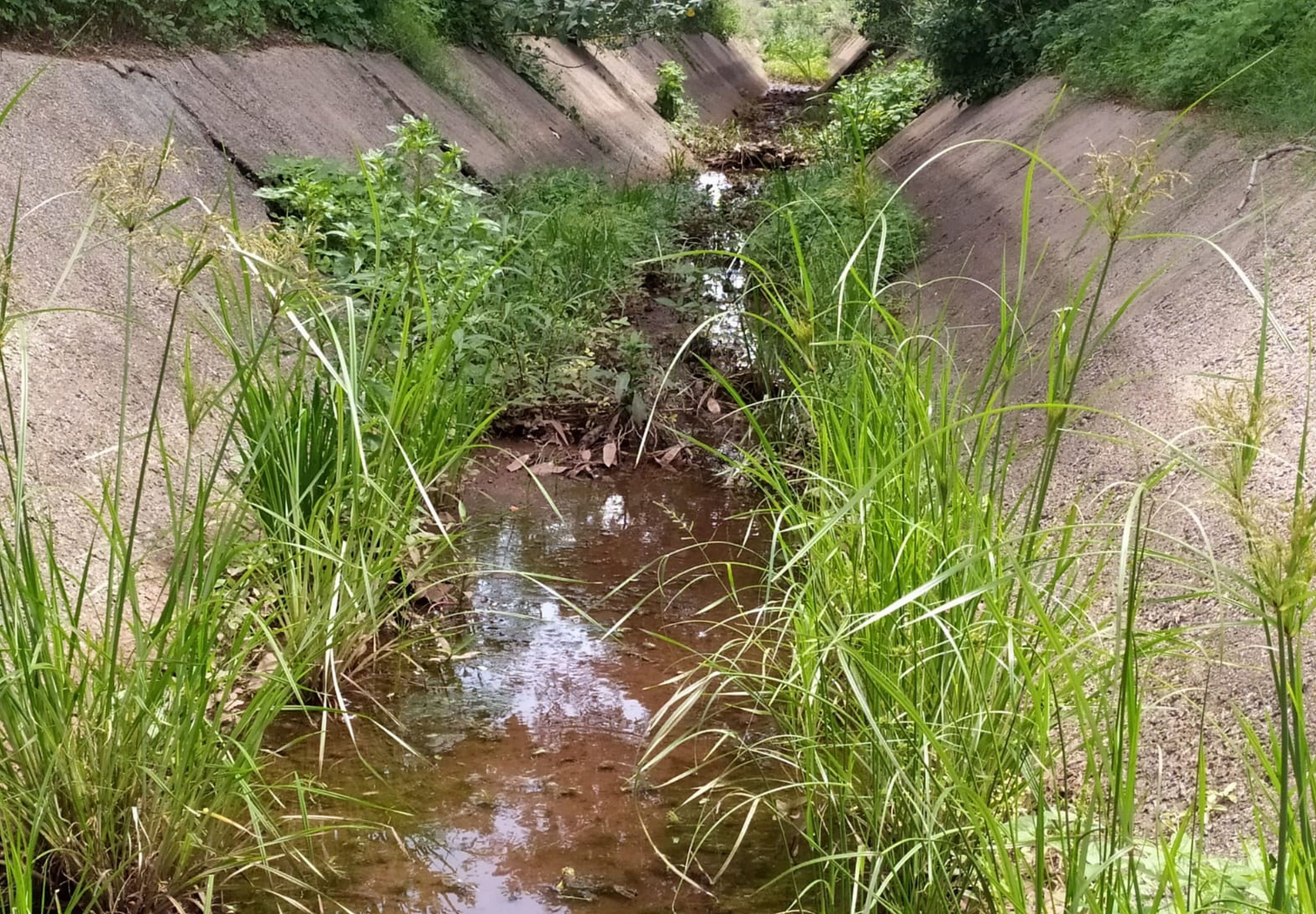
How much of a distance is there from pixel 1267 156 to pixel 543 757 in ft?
10.0

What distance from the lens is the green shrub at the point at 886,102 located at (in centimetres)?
845

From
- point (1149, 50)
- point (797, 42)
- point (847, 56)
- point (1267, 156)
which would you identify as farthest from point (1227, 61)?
point (797, 42)

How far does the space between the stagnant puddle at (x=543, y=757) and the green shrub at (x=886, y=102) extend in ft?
18.1

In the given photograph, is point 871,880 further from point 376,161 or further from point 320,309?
point 376,161

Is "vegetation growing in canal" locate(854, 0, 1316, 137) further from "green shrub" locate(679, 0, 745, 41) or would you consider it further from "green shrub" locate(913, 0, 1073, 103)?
"green shrub" locate(679, 0, 745, 41)

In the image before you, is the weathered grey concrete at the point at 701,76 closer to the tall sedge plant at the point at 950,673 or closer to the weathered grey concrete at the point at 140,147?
the weathered grey concrete at the point at 140,147

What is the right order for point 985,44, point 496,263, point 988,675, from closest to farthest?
point 988,675 < point 496,263 < point 985,44

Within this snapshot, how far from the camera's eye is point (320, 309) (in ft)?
6.13

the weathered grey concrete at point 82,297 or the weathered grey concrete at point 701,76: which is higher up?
the weathered grey concrete at point 701,76

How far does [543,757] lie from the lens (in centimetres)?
231

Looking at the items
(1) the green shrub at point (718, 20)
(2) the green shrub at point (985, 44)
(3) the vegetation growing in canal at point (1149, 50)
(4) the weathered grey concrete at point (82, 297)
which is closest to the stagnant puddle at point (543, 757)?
(4) the weathered grey concrete at point (82, 297)

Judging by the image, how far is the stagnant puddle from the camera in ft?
6.37

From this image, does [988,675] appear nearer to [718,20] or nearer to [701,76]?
[701,76]

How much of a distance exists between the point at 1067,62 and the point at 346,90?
13.5 feet
